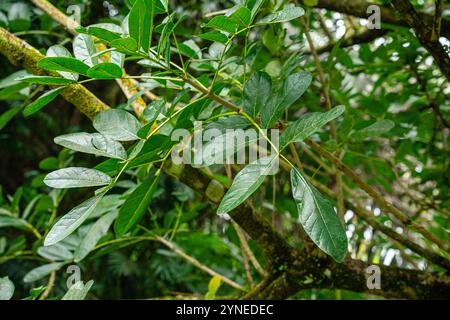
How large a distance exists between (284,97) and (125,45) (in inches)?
6.5

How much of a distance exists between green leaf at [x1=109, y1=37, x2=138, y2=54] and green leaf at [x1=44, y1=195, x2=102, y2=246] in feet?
0.48

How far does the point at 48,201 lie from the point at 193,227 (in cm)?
68

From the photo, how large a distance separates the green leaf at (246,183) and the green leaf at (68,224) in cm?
13

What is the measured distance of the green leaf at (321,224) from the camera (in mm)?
392

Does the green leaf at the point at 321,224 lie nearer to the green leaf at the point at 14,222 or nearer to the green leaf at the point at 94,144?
the green leaf at the point at 94,144

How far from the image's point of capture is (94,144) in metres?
0.48

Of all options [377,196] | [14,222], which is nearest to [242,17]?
[377,196]

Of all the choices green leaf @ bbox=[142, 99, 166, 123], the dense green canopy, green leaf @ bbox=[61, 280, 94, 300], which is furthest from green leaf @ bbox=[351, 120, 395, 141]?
green leaf @ bbox=[61, 280, 94, 300]

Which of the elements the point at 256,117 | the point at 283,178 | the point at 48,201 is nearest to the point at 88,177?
the point at 256,117

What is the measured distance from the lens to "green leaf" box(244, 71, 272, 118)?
0.50 m

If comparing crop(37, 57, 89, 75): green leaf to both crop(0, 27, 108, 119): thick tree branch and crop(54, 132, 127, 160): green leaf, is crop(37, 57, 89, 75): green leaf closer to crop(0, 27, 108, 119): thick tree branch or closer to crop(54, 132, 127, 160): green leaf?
crop(54, 132, 127, 160): green leaf

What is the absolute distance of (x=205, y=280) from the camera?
1572mm

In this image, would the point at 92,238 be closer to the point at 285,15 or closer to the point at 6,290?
the point at 6,290
